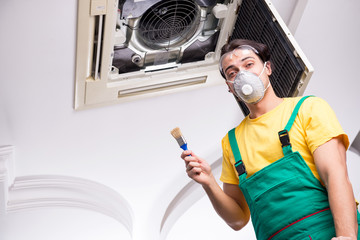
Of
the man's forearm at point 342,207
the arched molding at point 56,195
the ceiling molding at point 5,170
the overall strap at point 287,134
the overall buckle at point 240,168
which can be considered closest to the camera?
the man's forearm at point 342,207

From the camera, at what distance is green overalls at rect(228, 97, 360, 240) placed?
220cm

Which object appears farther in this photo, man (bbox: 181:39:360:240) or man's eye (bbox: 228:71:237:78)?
man's eye (bbox: 228:71:237:78)

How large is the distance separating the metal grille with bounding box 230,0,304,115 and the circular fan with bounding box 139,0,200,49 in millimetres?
280

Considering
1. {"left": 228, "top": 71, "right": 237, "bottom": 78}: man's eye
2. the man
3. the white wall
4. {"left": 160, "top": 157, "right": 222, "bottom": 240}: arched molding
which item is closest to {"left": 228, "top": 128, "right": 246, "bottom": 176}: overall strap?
the man

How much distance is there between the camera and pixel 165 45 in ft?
10.3

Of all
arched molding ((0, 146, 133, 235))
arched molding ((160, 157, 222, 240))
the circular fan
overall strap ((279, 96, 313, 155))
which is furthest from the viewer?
arched molding ((160, 157, 222, 240))

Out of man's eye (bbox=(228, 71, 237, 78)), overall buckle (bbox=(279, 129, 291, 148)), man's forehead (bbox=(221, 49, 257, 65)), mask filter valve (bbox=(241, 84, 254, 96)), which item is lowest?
overall buckle (bbox=(279, 129, 291, 148))

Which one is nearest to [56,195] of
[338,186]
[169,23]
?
[169,23]

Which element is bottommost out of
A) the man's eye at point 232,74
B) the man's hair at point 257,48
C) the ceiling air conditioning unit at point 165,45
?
the man's eye at point 232,74

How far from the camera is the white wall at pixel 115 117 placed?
2.81 metres

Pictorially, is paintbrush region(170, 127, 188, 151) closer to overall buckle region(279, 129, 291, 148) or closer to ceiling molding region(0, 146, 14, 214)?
overall buckle region(279, 129, 291, 148)

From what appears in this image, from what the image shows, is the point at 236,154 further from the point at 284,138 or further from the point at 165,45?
the point at 165,45

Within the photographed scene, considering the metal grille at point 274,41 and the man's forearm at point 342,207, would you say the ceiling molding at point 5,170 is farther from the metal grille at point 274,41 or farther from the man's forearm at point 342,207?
the man's forearm at point 342,207

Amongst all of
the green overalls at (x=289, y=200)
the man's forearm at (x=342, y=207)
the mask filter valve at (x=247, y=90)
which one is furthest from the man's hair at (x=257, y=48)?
the man's forearm at (x=342, y=207)
